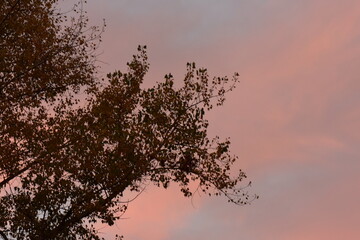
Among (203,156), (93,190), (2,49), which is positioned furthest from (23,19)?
(203,156)

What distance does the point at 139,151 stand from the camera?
758 inches

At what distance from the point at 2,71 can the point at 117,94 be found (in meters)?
3.69

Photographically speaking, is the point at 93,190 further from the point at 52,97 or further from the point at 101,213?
the point at 52,97

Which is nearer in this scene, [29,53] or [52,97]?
[29,53]

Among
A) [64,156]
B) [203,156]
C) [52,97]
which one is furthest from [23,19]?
[203,156]

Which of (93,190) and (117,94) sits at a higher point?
(117,94)

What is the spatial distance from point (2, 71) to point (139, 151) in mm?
5127

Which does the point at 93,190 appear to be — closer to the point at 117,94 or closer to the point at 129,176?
the point at 129,176

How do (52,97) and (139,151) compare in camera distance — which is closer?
(139,151)

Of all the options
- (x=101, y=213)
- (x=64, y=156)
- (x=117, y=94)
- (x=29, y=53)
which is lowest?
(x=101, y=213)

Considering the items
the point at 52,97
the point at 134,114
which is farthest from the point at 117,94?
the point at 52,97

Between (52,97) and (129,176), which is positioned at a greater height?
(52,97)

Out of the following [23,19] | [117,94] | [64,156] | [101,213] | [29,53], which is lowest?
[101,213]

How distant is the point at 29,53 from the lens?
19781mm
